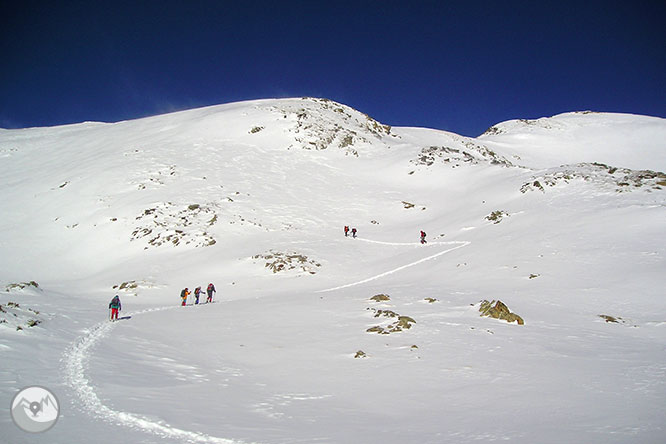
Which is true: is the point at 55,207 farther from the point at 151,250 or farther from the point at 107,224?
the point at 151,250

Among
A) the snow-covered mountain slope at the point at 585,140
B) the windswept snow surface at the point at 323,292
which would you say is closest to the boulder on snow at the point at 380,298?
the windswept snow surface at the point at 323,292

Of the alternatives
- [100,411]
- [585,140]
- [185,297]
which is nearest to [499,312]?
[100,411]

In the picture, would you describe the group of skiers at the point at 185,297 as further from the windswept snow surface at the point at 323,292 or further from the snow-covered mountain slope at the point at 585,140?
the snow-covered mountain slope at the point at 585,140

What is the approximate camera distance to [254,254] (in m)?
32.8

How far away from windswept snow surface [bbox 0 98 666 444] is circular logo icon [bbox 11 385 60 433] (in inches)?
8.0

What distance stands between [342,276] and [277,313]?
11075 millimetres

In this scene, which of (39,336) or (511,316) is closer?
(39,336)

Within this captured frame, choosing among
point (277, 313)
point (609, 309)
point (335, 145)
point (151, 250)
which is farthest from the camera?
point (335, 145)

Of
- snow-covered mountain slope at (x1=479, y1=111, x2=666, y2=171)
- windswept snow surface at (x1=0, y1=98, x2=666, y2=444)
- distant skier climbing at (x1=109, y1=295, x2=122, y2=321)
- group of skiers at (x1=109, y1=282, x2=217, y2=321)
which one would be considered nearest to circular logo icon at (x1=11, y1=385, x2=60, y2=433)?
windswept snow surface at (x1=0, y1=98, x2=666, y2=444)

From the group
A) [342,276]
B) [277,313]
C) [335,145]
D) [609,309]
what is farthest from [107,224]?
[609,309]

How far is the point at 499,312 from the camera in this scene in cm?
1466

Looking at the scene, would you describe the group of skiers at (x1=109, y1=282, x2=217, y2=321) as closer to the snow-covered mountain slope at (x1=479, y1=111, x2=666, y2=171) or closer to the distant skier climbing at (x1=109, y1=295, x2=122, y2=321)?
the distant skier climbing at (x1=109, y1=295, x2=122, y2=321)

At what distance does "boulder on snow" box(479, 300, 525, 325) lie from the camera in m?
14.2

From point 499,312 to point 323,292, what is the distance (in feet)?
36.7
